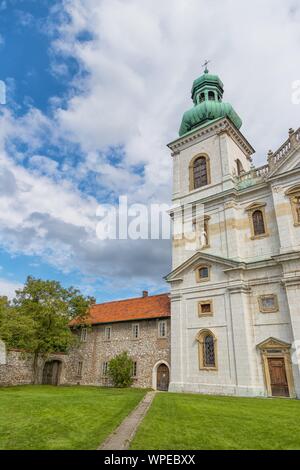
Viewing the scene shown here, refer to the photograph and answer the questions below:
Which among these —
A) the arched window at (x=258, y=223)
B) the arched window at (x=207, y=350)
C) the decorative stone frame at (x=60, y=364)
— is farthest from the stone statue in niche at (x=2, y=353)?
the arched window at (x=258, y=223)

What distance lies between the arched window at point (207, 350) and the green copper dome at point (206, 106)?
18.1m

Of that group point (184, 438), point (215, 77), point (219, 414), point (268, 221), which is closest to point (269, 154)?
point (268, 221)

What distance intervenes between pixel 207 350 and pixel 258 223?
9674 mm

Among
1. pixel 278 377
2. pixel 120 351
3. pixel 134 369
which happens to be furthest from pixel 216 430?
pixel 120 351

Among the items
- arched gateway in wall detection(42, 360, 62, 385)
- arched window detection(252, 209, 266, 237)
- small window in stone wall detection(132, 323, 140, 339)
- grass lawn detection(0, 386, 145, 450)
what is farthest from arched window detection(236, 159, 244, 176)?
arched gateway in wall detection(42, 360, 62, 385)

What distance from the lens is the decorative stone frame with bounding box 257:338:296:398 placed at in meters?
17.8

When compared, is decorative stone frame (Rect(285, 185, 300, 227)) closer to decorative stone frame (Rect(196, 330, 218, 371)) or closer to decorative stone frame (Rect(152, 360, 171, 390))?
decorative stone frame (Rect(196, 330, 218, 371))

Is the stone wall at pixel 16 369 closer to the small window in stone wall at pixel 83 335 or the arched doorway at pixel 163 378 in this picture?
the small window in stone wall at pixel 83 335

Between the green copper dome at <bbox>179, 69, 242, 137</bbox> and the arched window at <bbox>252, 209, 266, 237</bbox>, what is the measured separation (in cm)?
957

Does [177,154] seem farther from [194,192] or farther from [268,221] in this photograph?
[268,221]

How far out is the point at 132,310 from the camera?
29.3m

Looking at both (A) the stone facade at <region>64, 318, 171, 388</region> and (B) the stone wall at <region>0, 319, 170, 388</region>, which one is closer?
(A) the stone facade at <region>64, 318, 171, 388</region>
